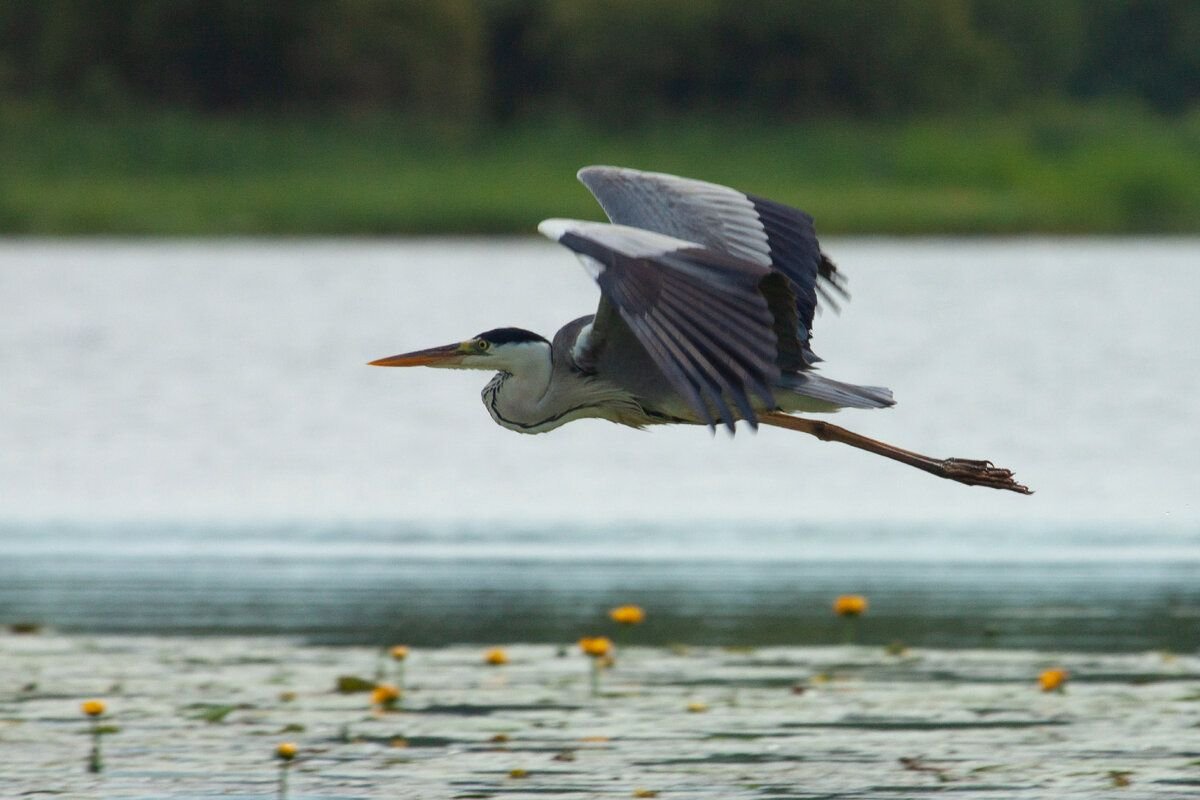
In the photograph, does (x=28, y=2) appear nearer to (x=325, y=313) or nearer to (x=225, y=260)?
(x=225, y=260)

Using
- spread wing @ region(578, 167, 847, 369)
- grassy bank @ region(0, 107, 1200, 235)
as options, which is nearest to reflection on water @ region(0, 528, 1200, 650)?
spread wing @ region(578, 167, 847, 369)

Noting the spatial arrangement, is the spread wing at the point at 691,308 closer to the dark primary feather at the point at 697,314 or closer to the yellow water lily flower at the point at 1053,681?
the dark primary feather at the point at 697,314

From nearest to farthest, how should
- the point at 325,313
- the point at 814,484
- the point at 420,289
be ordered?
the point at 814,484
the point at 325,313
the point at 420,289

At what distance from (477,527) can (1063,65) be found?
135 feet

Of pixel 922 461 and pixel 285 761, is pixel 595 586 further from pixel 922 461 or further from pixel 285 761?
pixel 285 761

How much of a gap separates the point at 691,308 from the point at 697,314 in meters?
0.02

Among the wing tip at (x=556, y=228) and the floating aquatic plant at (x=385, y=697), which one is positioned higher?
the wing tip at (x=556, y=228)

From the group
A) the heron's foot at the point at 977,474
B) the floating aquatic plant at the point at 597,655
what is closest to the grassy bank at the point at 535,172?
the floating aquatic plant at the point at 597,655

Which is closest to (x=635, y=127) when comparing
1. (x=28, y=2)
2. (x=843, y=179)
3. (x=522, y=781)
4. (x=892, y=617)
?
(x=843, y=179)

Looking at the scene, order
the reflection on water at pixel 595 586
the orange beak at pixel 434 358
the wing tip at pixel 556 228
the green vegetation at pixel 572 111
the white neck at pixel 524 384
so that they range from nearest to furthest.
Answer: the wing tip at pixel 556 228
the orange beak at pixel 434 358
the white neck at pixel 524 384
the reflection on water at pixel 595 586
the green vegetation at pixel 572 111

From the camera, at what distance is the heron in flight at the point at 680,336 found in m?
6.54

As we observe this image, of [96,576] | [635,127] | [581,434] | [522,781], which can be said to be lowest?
[522,781]

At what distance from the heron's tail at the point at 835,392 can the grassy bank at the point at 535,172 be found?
101ft

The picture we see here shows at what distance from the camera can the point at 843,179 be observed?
138 feet
